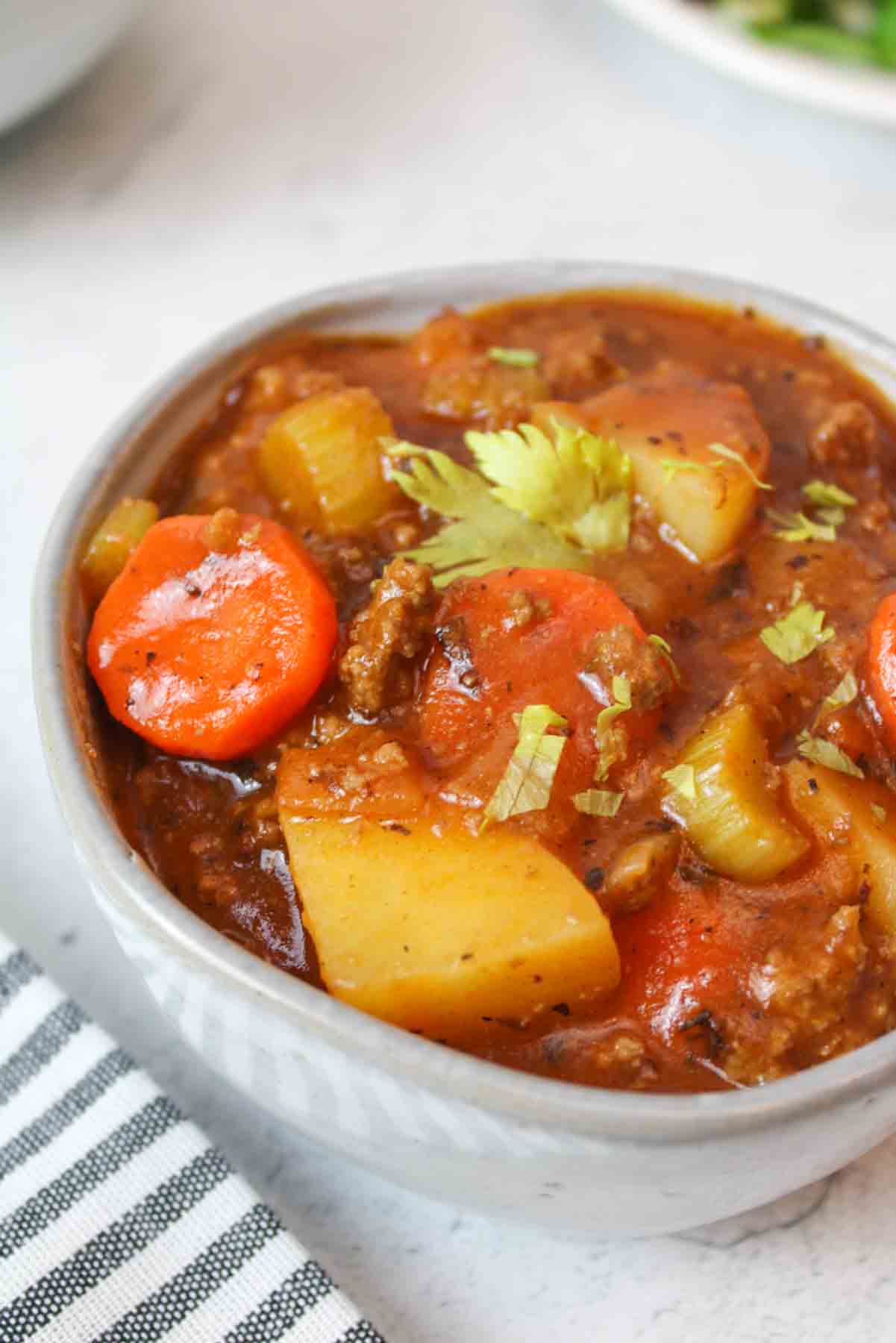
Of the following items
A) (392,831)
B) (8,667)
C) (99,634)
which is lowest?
(8,667)

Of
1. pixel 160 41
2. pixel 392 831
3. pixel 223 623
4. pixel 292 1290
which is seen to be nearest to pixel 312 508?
pixel 223 623

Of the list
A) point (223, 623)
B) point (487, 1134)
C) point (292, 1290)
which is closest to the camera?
point (487, 1134)

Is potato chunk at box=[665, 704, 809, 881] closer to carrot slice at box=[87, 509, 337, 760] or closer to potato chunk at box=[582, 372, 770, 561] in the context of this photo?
potato chunk at box=[582, 372, 770, 561]

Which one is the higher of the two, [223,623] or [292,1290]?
[223,623]

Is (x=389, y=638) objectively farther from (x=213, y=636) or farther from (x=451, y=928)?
(x=451, y=928)

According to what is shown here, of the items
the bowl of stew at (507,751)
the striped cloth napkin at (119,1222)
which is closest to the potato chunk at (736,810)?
the bowl of stew at (507,751)

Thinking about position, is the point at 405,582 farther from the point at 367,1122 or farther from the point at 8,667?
the point at 8,667

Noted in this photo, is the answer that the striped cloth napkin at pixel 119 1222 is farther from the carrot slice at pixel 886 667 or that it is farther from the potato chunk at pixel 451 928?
the carrot slice at pixel 886 667
